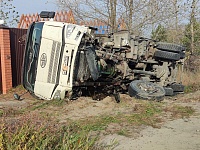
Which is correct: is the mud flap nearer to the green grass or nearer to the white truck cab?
the white truck cab

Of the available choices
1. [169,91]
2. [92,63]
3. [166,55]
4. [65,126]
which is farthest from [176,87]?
[65,126]

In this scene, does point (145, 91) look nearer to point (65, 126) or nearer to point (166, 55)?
point (166, 55)

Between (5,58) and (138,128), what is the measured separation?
5735mm

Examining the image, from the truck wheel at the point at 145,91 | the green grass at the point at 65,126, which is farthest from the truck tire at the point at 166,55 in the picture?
the green grass at the point at 65,126

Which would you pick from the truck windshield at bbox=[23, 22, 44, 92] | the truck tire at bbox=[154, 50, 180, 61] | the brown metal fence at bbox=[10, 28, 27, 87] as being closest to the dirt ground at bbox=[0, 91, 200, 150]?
the truck windshield at bbox=[23, 22, 44, 92]

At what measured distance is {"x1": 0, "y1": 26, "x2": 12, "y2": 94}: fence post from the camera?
29.9 feet

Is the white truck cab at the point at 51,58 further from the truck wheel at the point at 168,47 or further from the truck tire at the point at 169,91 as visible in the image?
the truck tire at the point at 169,91

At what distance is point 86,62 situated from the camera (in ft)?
21.9

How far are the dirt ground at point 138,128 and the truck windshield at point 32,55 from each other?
22.6 inches

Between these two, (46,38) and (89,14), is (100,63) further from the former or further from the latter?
(89,14)

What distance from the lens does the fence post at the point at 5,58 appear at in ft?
29.9

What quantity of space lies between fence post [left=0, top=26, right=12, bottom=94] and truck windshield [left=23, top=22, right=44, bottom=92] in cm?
245

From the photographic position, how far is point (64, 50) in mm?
6504

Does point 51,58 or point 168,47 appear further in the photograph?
point 168,47
